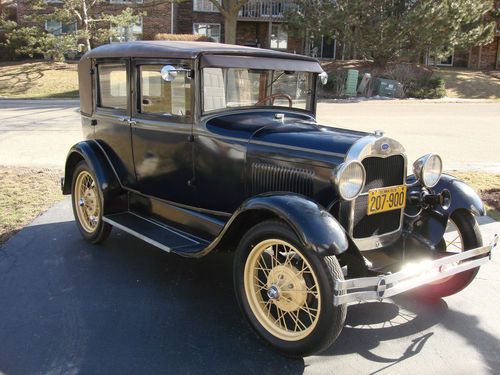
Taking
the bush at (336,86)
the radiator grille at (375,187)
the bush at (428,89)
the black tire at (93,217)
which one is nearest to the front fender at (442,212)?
the radiator grille at (375,187)

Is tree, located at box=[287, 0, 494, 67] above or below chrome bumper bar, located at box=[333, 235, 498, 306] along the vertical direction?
above

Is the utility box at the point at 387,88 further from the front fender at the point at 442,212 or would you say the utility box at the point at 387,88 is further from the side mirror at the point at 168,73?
the side mirror at the point at 168,73

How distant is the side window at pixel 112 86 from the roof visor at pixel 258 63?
1.09 metres

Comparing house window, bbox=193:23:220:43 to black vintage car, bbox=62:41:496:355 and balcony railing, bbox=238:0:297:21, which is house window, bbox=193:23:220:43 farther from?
black vintage car, bbox=62:41:496:355

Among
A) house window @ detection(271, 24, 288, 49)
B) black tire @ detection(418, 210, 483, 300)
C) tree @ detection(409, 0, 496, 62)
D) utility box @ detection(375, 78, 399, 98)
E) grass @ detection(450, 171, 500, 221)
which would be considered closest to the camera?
black tire @ detection(418, 210, 483, 300)

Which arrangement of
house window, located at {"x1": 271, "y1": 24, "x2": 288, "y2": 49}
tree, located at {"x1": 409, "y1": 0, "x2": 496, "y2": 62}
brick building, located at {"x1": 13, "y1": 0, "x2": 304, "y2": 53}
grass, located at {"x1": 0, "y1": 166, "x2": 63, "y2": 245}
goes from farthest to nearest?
house window, located at {"x1": 271, "y1": 24, "x2": 288, "y2": 49}, brick building, located at {"x1": 13, "y1": 0, "x2": 304, "y2": 53}, tree, located at {"x1": 409, "y1": 0, "x2": 496, "y2": 62}, grass, located at {"x1": 0, "y1": 166, "x2": 63, "y2": 245}

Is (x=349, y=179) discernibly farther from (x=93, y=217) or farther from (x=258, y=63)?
(x=93, y=217)

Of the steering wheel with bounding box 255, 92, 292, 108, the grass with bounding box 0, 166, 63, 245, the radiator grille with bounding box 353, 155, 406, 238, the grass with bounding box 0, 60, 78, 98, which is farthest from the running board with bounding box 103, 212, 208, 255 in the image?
the grass with bounding box 0, 60, 78, 98

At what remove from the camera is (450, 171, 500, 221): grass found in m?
6.21

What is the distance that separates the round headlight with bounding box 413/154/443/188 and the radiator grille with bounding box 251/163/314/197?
3.01 feet

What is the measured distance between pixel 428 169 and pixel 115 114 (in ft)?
9.22

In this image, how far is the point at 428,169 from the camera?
3.76m

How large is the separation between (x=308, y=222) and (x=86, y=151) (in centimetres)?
279

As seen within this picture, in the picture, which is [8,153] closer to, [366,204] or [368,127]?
[366,204]
